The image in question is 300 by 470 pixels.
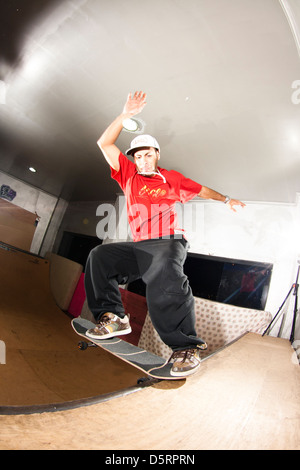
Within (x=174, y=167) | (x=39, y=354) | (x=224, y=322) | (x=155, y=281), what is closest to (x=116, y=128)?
(x=155, y=281)

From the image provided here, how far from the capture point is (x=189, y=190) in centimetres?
197

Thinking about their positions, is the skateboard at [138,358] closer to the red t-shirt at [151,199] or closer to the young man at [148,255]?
the young man at [148,255]

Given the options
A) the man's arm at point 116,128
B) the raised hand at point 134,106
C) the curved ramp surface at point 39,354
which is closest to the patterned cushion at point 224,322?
the curved ramp surface at point 39,354

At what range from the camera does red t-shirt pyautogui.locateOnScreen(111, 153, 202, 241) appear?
175 cm

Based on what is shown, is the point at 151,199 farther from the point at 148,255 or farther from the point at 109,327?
the point at 109,327

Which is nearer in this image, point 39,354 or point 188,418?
point 188,418

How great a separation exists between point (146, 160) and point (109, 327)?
1.51m

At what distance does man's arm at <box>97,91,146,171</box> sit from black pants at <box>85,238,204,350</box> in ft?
2.59

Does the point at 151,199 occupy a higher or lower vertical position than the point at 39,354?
higher

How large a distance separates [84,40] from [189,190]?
2.17m

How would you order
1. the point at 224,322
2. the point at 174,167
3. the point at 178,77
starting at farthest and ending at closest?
the point at 174,167
the point at 224,322
the point at 178,77

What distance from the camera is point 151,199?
1802 millimetres

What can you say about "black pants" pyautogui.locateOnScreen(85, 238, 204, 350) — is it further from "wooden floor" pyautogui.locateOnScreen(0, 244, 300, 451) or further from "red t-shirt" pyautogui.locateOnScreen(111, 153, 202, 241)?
"wooden floor" pyautogui.locateOnScreen(0, 244, 300, 451)

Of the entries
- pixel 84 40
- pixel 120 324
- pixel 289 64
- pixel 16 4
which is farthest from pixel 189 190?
pixel 16 4
